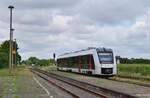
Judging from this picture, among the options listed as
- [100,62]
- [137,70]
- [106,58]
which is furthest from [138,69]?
[100,62]

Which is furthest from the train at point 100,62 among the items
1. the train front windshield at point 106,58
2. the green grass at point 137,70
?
the green grass at point 137,70

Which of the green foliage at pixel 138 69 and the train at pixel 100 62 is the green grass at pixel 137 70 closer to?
the green foliage at pixel 138 69

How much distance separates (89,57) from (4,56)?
56.6 m

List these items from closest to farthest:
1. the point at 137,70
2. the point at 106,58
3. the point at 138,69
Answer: the point at 106,58 < the point at 138,69 < the point at 137,70

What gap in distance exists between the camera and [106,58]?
5122 cm

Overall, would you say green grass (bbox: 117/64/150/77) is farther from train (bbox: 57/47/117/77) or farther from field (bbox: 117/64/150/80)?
train (bbox: 57/47/117/77)

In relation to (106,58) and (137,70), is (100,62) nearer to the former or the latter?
(106,58)

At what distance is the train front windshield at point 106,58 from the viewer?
50844 millimetres

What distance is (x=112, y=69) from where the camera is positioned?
50.6 meters

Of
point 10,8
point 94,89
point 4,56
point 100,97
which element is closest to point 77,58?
point 10,8

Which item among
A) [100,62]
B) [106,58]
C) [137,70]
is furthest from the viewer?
[137,70]

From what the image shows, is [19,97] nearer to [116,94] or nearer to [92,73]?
[116,94]

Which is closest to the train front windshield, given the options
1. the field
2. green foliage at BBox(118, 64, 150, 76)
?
the field

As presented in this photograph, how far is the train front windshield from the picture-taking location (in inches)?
2002
